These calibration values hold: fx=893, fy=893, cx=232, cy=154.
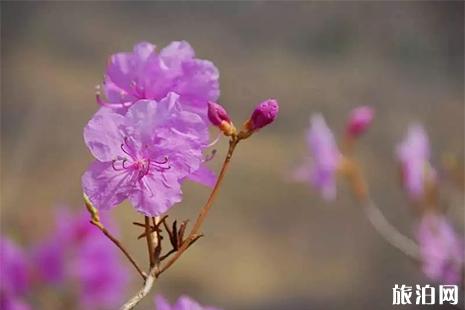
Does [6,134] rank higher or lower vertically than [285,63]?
lower

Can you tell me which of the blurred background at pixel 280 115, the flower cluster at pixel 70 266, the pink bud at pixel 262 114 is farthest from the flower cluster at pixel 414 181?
the blurred background at pixel 280 115

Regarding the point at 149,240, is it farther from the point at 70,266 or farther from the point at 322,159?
the point at 322,159

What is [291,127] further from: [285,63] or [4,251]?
[4,251]

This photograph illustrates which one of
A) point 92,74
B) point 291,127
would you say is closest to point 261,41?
point 291,127

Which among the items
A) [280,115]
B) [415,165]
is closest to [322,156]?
[415,165]

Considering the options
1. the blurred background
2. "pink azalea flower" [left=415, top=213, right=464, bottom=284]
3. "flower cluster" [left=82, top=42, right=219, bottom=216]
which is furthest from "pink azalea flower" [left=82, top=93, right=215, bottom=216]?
the blurred background

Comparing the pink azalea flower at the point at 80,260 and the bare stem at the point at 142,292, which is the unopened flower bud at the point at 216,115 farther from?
the pink azalea flower at the point at 80,260
